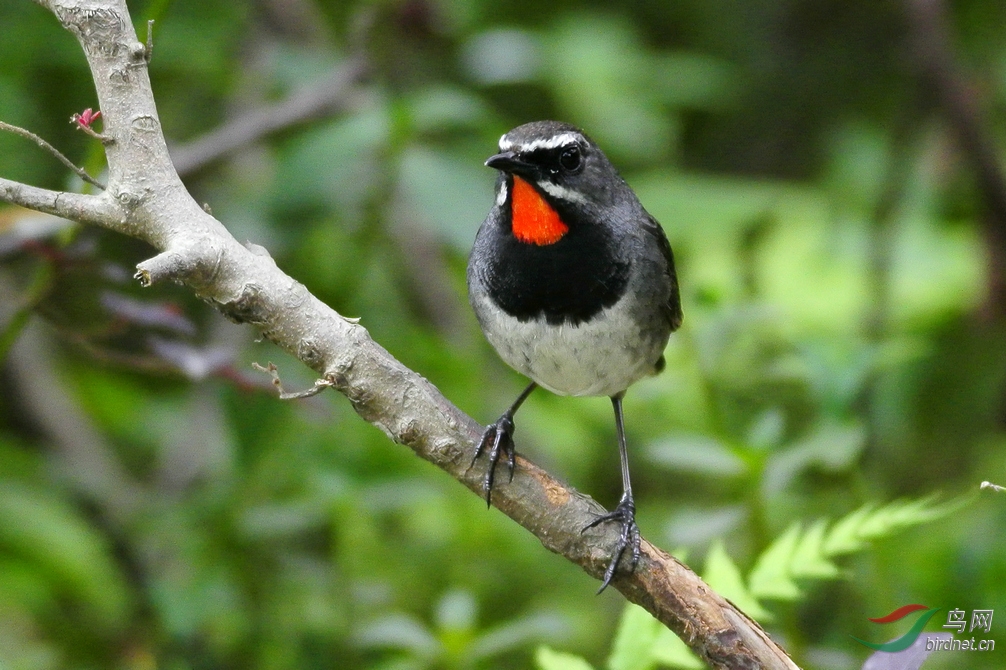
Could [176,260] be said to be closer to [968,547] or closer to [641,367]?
[641,367]

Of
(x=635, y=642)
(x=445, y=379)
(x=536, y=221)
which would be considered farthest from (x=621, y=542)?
(x=445, y=379)

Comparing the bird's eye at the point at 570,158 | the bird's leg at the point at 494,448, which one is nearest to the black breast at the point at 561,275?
the bird's eye at the point at 570,158

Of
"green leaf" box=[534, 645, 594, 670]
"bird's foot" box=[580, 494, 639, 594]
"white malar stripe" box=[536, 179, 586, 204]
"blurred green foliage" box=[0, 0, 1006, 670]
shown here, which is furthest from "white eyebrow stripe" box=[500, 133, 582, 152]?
"green leaf" box=[534, 645, 594, 670]

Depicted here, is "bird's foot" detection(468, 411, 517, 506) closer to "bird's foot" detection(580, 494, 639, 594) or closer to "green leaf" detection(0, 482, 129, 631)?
"bird's foot" detection(580, 494, 639, 594)

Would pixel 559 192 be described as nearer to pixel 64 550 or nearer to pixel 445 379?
pixel 445 379

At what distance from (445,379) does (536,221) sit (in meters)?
1.76

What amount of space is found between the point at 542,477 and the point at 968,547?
81.0 inches

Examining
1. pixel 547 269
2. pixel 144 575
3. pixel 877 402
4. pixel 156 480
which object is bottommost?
pixel 144 575

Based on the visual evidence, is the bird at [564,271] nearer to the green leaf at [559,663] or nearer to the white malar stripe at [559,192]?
the white malar stripe at [559,192]

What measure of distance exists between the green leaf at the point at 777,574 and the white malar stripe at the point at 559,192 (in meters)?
1.15

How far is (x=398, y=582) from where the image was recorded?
14.7ft

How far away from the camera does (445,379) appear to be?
4.86 metres

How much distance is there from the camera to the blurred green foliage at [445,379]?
11.9ft

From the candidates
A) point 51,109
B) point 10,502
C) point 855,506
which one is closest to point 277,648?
point 10,502
